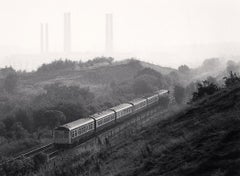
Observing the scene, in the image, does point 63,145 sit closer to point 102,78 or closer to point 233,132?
point 233,132

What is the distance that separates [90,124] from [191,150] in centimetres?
2593

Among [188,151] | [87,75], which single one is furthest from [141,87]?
[188,151]

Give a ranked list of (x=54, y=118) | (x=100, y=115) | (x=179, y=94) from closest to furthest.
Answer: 1. (x=100, y=115)
2. (x=54, y=118)
3. (x=179, y=94)

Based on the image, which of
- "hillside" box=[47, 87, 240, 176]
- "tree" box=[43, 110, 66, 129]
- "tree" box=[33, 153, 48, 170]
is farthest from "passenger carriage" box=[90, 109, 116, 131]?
"hillside" box=[47, 87, 240, 176]

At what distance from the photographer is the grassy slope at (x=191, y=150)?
13.9m

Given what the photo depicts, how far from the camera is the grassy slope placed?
13.9 meters

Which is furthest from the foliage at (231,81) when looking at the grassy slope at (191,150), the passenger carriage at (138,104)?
the passenger carriage at (138,104)

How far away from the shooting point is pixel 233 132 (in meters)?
16.0

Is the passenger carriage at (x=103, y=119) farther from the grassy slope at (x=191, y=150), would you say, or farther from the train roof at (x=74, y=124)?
the grassy slope at (x=191, y=150)

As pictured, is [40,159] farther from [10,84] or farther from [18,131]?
[10,84]

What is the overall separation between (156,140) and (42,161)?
47.4 feet

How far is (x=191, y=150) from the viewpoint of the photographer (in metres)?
16.4

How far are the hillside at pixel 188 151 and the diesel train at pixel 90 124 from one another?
516 inches

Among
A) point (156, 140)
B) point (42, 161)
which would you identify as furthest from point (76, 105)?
point (156, 140)
